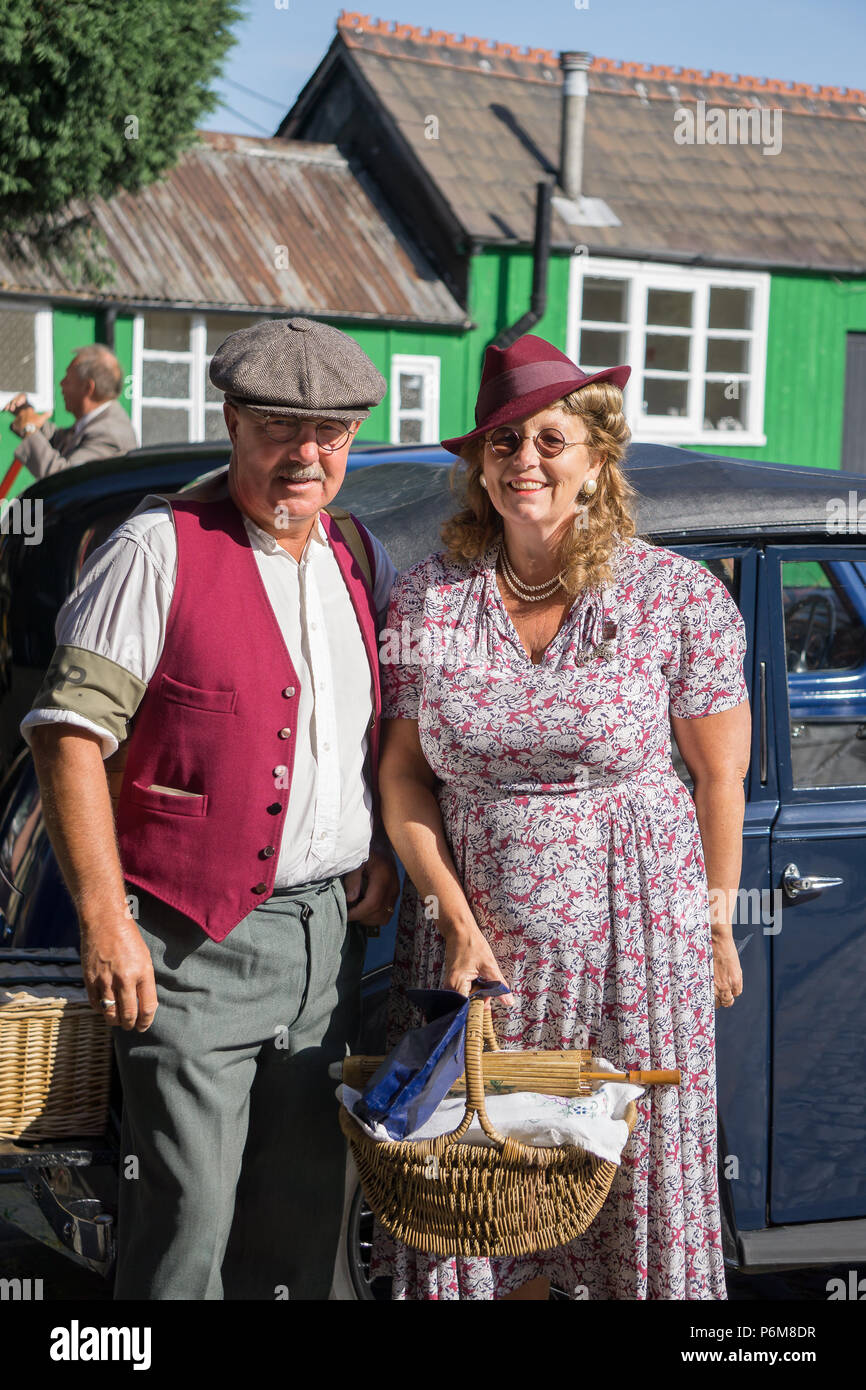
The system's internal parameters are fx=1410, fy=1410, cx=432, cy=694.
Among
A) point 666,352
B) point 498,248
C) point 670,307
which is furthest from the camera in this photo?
point 666,352

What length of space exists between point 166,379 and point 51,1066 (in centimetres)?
1274

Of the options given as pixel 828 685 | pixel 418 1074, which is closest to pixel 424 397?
pixel 828 685

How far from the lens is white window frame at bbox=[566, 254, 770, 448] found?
16.5 metres

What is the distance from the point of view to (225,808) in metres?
2.38

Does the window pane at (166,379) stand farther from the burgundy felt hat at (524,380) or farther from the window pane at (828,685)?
the burgundy felt hat at (524,380)

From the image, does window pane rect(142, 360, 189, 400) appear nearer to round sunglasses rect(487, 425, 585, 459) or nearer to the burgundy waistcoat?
round sunglasses rect(487, 425, 585, 459)

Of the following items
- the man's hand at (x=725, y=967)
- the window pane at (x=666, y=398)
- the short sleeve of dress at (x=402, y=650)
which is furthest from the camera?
the window pane at (x=666, y=398)

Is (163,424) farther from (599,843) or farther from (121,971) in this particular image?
(121,971)

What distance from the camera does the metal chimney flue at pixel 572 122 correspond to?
1641 cm

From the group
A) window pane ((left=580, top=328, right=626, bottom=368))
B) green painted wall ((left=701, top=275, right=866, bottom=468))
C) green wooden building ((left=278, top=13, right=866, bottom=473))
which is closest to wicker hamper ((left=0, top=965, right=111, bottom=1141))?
green wooden building ((left=278, top=13, right=866, bottom=473))

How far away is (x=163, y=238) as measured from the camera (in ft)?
47.7

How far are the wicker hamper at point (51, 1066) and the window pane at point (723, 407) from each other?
51.7 ft

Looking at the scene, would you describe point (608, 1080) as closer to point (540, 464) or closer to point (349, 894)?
point (349, 894)

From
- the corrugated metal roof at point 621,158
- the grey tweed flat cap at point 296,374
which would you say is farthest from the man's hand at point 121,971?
the corrugated metal roof at point 621,158
